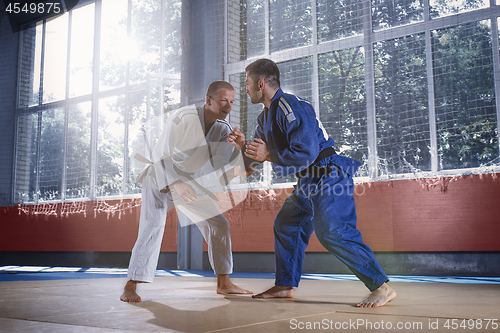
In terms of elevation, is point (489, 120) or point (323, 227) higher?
point (489, 120)

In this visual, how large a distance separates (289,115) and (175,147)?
2.74ft

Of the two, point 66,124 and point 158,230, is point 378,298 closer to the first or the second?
point 158,230

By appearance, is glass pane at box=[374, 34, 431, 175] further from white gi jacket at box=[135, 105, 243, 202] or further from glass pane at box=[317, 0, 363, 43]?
white gi jacket at box=[135, 105, 243, 202]

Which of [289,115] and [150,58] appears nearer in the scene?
[289,115]

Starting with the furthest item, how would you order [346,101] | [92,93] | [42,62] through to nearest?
[42,62] < [92,93] < [346,101]

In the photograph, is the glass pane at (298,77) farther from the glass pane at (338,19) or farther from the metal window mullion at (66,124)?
the metal window mullion at (66,124)

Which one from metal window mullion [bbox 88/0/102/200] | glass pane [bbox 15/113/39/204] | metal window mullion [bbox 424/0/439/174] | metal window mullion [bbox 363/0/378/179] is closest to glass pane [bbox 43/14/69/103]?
glass pane [bbox 15/113/39/204]

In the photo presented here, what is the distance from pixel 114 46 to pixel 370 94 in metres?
5.60

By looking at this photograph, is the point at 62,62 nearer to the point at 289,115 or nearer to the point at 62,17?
the point at 62,17

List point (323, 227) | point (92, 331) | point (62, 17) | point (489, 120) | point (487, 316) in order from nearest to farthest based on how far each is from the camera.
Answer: point (92, 331), point (487, 316), point (323, 227), point (489, 120), point (62, 17)

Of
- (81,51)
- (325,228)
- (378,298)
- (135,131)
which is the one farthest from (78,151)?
(378,298)

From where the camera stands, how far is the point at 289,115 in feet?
7.91

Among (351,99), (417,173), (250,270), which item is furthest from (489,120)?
(250,270)

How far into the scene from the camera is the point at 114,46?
8.96 m
